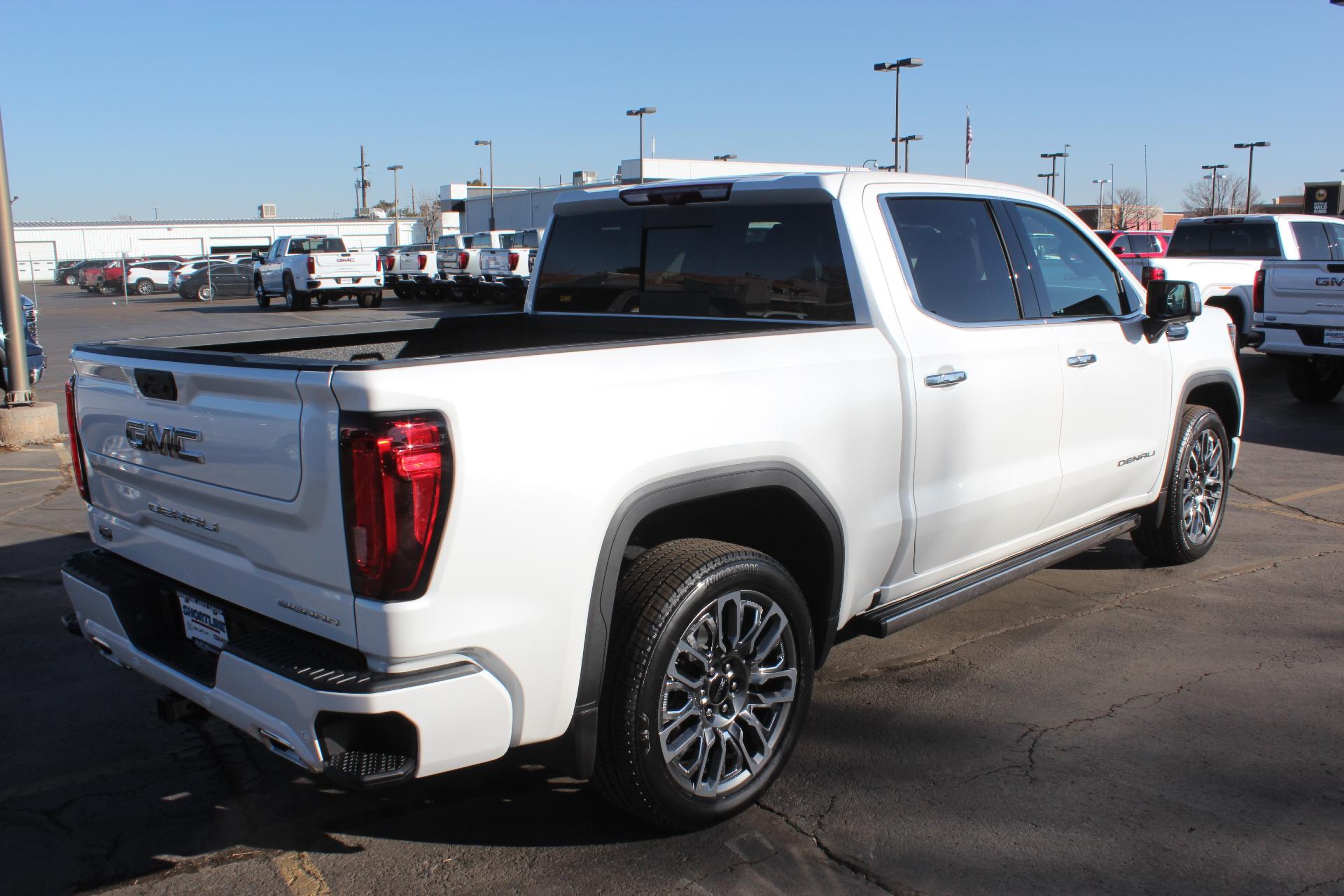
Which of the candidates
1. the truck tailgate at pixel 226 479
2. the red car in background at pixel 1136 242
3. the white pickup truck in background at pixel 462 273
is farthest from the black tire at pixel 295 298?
the truck tailgate at pixel 226 479

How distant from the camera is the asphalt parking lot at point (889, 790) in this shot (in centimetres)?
313

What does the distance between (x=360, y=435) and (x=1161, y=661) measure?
3.63m

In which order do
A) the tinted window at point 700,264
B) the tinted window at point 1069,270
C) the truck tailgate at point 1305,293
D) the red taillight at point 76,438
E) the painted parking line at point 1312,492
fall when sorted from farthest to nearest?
the truck tailgate at point 1305,293 → the painted parking line at point 1312,492 → the tinted window at point 1069,270 → the tinted window at point 700,264 → the red taillight at point 76,438

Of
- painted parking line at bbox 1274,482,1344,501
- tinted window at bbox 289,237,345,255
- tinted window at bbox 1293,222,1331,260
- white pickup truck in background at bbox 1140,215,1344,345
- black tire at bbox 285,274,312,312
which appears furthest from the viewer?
tinted window at bbox 289,237,345,255

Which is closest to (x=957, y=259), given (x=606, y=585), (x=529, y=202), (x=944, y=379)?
(x=944, y=379)

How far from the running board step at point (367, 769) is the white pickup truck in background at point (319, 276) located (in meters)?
28.5

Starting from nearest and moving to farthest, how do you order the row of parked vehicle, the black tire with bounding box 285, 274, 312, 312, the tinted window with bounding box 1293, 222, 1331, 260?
the tinted window with bounding box 1293, 222, 1331, 260 < the row of parked vehicle < the black tire with bounding box 285, 274, 312, 312

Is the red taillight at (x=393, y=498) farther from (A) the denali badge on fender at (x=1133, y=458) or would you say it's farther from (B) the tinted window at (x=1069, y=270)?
(A) the denali badge on fender at (x=1133, y=458)

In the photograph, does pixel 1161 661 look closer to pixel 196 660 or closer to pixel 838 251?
pixel 838 251

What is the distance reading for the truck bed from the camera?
4.20m

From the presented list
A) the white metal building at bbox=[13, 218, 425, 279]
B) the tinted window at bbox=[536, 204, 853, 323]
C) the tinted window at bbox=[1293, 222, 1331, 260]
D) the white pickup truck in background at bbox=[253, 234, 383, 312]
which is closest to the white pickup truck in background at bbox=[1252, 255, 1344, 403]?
the tinted window at bbox=[1293, 222, 1331, 260]

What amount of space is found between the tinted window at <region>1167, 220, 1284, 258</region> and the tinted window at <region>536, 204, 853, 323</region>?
1343 cm

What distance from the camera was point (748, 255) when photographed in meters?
4.37

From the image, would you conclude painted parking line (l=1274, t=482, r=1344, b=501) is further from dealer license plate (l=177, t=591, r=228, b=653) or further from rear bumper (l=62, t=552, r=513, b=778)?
dealer license plate (l=177, t=591, r=228, b=653)
